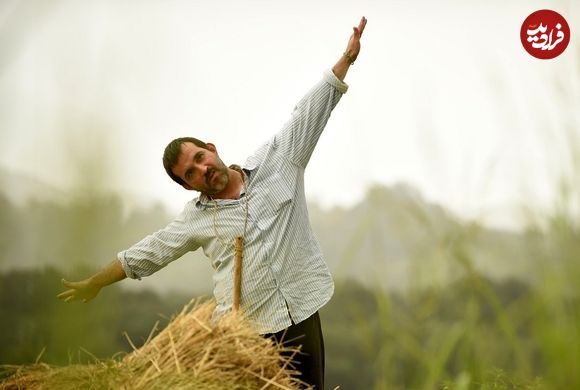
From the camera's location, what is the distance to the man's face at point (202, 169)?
252cm

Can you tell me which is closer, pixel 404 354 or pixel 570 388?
pixel 570 388

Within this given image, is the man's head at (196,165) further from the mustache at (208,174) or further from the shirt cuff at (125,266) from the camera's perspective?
the shirt cuff at (125,266)

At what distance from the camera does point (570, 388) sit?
0.72 metres

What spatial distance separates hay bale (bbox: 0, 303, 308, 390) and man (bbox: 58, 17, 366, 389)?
0.38m

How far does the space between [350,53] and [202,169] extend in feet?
2.33

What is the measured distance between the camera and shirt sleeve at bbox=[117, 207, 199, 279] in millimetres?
2602

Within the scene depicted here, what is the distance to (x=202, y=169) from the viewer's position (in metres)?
2.51

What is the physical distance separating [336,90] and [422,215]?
1.76 meters

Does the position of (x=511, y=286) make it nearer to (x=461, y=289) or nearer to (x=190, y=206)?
(x=461, y=289)

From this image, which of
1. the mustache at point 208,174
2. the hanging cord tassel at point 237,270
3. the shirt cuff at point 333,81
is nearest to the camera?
the hanging cord tassel at point 237,270

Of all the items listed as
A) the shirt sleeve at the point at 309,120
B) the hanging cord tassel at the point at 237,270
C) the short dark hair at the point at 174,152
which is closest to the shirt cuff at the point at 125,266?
the short dark hair at the point at 174,152

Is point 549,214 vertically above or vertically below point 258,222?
above

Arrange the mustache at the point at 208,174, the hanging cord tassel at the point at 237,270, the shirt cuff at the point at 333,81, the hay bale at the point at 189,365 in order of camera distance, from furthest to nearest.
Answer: the shirt cuff at the point at 333,81 → the mustache at the point at 208,174 → the hanging cord tassel at the point at 237,270 → the hay bale at the point at 189,365

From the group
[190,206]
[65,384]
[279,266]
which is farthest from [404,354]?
[190,206]
